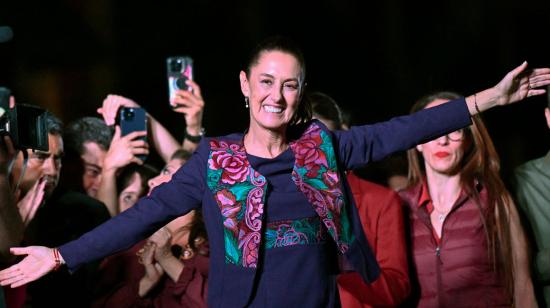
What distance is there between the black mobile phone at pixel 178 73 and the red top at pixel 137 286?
2.33 feet

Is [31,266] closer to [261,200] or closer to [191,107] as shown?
[261,200]

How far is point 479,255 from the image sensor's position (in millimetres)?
3551

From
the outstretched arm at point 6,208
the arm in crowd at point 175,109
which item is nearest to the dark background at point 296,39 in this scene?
the arm in crowd at point 175,109

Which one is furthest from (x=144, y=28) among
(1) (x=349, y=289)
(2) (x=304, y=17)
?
(1) (x=349, y=289)

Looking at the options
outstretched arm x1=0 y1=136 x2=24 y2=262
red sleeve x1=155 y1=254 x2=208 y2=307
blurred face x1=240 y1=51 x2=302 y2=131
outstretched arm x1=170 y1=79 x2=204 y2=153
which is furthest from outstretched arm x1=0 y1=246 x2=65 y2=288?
outstretched arm x1=170 y1=79 x2=204 y2=153

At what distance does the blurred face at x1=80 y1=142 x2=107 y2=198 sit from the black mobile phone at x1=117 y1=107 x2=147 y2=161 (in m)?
0.34

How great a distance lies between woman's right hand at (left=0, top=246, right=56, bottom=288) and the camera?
2.85 meters

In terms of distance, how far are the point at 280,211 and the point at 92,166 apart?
1.85 meters

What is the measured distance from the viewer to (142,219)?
2842mm

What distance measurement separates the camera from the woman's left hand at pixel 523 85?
288 cm

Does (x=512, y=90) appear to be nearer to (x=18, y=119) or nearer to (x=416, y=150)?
(x=416, y=150)

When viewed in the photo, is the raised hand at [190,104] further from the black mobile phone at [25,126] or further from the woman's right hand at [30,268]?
the woman's right hand at [30,268]

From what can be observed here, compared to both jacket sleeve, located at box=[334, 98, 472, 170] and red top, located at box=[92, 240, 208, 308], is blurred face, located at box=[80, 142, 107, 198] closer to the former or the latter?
red top, located at box=[92, 240, 208, 308]

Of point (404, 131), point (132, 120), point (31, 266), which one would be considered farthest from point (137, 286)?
point (404, 131)
